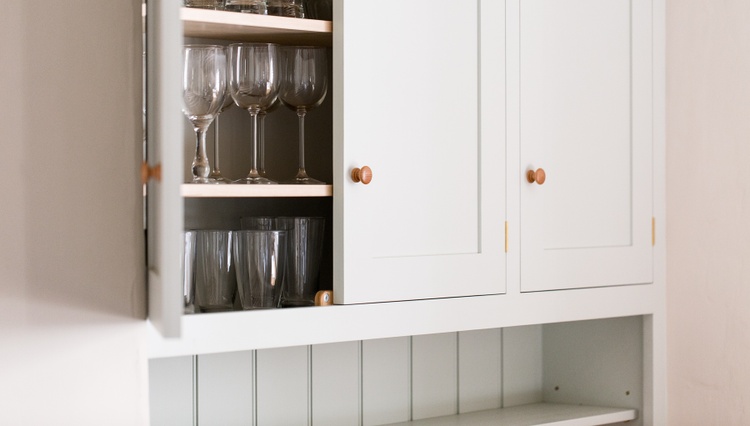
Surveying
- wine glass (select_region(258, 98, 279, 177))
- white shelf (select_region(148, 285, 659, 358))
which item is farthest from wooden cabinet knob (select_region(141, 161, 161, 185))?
wine glass (select_region(258, 98, 279, 177))

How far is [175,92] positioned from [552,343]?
1.31 m

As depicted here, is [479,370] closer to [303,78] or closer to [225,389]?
[225,389]

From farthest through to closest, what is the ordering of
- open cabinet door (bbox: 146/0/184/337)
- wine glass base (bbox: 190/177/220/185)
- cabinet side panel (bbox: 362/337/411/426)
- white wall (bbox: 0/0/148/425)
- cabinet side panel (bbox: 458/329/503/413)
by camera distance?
1. cabinet side panel (bbox: 458/329/503/413)
2. cabinet side panel (bbox: 362/337/411/426)
3. wine glass base (bbox: 190/177/220/185)
4. white wall (bbox: 0/0/148/425)
5. open cabinet door (bbox: 146/0/184/337)

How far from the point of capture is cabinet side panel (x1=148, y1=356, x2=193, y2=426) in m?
1.50

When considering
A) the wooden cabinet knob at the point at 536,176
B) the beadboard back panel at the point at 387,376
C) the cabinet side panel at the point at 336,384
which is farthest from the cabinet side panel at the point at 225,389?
the wooden cabinet knob at the point at 536,176

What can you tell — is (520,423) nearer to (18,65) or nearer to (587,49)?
(587,49)

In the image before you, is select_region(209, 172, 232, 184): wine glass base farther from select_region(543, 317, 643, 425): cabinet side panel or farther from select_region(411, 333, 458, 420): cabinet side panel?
select_region(543, 317, 643, 425): cabinet side panel

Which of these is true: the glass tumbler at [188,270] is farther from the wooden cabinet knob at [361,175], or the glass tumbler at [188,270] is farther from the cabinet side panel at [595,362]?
the cabinet side panel at [595,362]

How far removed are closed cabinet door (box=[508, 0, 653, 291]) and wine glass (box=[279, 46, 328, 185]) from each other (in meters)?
0.37

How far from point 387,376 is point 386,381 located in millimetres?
10

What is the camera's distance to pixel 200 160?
131 centimetres

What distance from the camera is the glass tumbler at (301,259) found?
1372mm

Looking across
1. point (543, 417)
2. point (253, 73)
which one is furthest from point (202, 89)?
point (543, 417)

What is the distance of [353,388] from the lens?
1.71m
